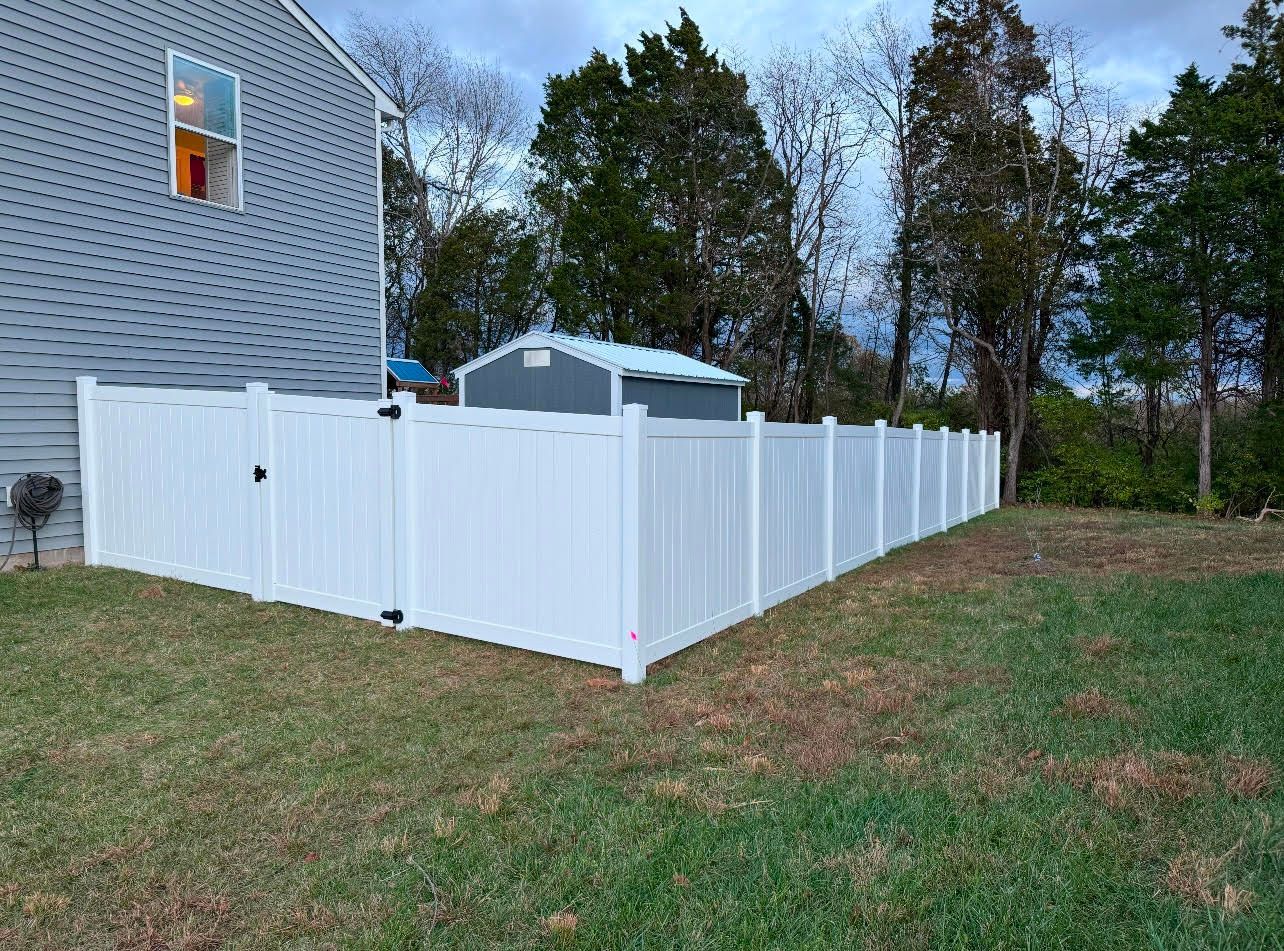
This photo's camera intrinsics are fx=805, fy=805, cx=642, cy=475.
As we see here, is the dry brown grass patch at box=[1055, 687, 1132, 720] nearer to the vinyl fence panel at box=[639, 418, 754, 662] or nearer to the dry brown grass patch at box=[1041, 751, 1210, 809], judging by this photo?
the dry brown grass patch at box=[1041, 751, 1210, 809]

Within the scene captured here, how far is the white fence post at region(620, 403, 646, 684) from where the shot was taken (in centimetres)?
380

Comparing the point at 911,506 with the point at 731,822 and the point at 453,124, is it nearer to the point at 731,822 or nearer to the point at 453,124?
the point at 731,822

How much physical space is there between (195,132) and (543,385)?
537cm

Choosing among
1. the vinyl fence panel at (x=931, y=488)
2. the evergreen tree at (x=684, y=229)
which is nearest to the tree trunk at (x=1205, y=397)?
the vinyl fence panel at (x=931, y=488)

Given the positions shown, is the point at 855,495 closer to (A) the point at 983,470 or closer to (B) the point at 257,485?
(B) the point at 257,485

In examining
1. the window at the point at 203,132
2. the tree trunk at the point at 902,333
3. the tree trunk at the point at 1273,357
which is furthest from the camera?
the tree trunk at the point at 902,333

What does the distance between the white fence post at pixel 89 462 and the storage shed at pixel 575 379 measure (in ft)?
19.4

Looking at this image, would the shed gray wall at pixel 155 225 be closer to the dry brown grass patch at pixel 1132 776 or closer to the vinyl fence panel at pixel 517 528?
the vinyl fence panel at pixel 517 528

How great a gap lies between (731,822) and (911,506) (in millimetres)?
7443

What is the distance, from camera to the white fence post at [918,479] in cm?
930

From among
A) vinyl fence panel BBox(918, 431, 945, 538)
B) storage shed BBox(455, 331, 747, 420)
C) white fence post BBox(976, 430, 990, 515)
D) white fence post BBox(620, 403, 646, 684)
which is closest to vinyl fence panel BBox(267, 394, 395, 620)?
white fence post BBox(620, 403, 646, 684)

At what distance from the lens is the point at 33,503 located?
605 centimetres

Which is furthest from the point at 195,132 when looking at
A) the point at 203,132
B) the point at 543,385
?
the point at 543,385

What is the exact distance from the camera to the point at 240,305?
306 inches
